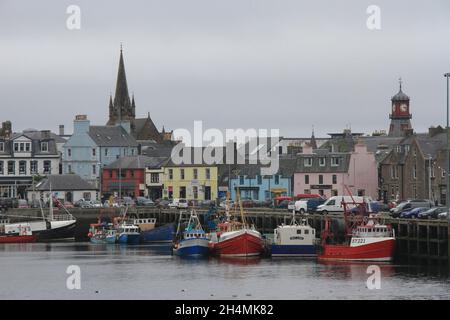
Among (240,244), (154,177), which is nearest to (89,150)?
(154,177)

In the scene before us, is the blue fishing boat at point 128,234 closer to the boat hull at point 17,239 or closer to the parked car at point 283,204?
the boat hull at point 17,239

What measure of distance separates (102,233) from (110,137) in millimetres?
49245

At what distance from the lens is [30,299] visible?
6825 centimetres

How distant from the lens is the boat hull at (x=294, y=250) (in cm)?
9400

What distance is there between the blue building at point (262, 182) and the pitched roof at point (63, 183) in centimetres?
1671

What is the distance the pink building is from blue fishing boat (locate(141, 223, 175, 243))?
22.4m

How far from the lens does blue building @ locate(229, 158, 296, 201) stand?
147 meters

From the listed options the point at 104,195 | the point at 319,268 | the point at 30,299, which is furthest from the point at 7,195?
the point at 30,299

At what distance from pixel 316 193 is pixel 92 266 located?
56.4 m

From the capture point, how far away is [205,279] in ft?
257

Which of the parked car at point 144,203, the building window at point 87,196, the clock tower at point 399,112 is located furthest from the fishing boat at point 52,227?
the clock tower at point 399,112

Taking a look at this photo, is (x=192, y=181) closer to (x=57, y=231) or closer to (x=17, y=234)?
(x=57, y=231)

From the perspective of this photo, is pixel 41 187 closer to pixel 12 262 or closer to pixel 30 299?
pixel 12 262
